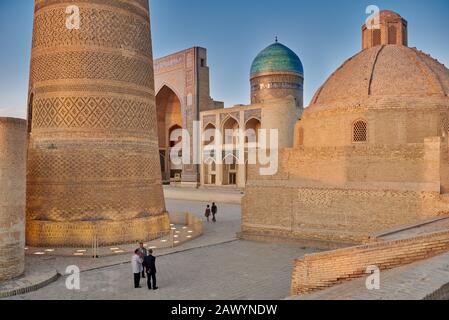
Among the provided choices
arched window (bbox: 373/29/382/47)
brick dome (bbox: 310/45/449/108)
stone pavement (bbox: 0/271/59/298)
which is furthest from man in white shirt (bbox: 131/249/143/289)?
arched window (bbox: 373/29/382/47)

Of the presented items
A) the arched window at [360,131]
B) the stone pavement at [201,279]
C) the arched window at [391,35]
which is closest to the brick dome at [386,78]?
the arched window at [360,131]

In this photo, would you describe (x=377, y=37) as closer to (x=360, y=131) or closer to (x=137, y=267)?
(x=360, y=131)

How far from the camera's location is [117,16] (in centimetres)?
1132

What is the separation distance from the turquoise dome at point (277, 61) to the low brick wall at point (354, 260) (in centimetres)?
2620

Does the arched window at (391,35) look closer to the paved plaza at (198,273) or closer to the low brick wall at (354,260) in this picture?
the paved plaza at (198,273)

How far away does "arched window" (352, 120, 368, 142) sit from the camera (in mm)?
12391

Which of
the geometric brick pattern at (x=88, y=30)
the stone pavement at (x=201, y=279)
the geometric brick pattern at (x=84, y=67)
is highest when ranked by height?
the geometric brick pattern at (x=88, y=30)

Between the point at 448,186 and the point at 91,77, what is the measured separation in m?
9.39

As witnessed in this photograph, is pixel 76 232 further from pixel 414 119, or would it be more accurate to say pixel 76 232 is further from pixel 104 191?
pixel 414 119

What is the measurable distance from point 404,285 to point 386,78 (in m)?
9.53

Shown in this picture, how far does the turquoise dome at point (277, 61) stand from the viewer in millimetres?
30984
